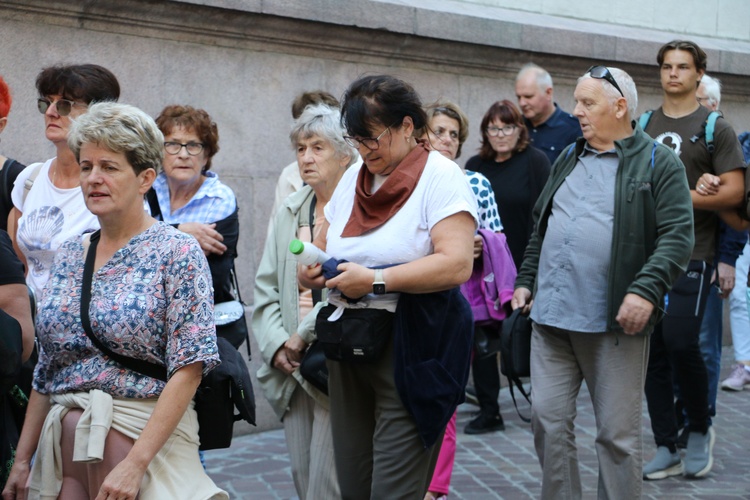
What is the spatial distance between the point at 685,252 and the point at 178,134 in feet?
7.62

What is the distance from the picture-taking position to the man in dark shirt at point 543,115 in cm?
832

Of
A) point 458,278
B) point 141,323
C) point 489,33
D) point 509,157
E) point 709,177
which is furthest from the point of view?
point 489,33

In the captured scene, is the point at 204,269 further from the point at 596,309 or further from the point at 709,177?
the point at 709,177

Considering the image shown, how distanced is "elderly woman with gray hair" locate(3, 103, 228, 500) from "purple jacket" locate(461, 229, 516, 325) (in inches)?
123

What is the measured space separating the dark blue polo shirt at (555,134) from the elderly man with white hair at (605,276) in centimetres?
303

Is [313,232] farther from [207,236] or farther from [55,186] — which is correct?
[55,186]

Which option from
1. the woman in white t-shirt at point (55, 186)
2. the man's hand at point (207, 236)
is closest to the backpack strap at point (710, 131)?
the man's hand at point (207, 236)

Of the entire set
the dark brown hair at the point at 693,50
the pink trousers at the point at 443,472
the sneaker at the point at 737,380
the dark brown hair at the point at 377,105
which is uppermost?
the dark brown hair at the point at 693,50

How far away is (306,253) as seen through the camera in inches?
157

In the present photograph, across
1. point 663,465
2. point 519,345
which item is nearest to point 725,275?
point 663,465

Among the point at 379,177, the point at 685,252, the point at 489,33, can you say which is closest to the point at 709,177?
the point at 685,252

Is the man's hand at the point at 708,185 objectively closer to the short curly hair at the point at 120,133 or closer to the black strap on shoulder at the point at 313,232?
the black strap on shoulder at the point at 313,232

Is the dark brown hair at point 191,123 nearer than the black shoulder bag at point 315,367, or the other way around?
the black shoulder bag at point 315,367

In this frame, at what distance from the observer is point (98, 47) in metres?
7.11
